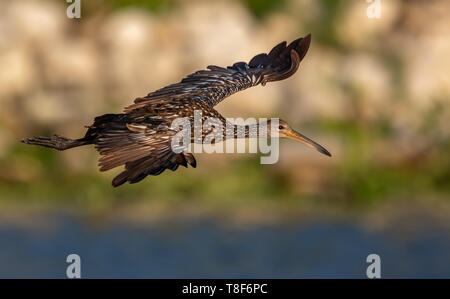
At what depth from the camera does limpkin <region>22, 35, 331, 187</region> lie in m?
8.80

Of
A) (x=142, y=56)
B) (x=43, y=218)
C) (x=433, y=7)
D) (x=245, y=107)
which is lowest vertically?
(x=43, y=218)

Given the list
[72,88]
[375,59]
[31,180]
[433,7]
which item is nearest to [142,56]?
[72,88]

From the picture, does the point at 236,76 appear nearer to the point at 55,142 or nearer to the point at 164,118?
the point at 164,118

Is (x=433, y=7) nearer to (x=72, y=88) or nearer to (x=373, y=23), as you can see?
(x=373, y=23)

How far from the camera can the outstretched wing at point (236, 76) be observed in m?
9.92

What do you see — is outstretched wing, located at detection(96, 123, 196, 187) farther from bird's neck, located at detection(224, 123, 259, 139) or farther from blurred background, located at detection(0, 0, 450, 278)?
blurred background, located at detection(0, 0, 450, 278)

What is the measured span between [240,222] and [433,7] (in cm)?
499

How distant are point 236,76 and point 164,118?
1.44 meters

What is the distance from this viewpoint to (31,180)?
18.3 meters

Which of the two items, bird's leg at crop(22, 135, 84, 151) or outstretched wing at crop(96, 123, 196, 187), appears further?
bird's leg at crop(22, 135, 84, 151)
